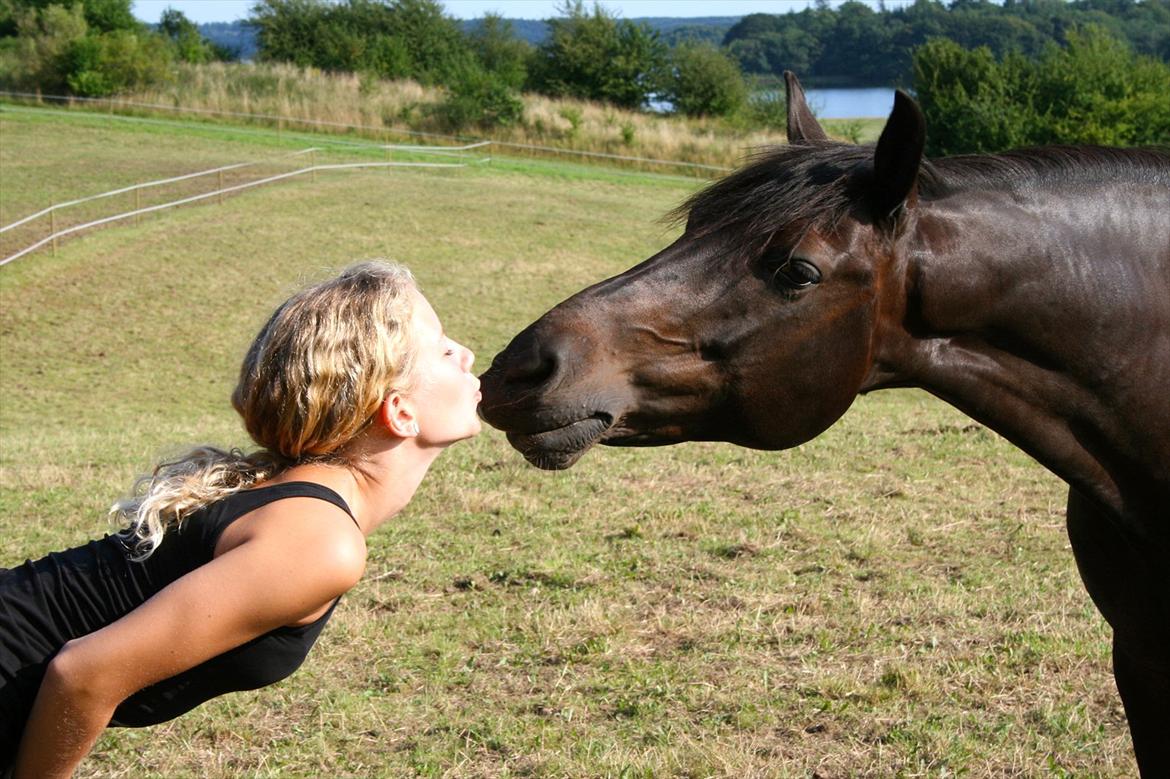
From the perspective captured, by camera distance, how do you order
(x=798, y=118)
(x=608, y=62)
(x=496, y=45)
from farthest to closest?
(x=496, y=45) < (x=608, y=62) < (x=798, y=118)

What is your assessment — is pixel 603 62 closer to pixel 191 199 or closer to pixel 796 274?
pixel 191 199

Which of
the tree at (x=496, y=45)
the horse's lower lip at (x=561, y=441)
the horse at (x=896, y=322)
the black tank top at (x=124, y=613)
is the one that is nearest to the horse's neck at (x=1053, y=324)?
the horse at (x=896, y=322)

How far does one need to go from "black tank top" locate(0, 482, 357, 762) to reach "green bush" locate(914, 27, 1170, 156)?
36675 millimetres

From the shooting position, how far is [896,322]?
2693 millimetres

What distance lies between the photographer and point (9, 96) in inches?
1495

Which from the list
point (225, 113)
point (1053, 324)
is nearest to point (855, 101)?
point (225, 113)

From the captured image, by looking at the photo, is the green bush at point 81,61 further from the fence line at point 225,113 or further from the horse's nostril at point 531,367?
the horse's nostril at point 531,367

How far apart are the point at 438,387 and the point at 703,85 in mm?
45654

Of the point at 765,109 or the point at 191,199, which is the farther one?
the point at 765,109

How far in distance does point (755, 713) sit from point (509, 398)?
2.08 metres

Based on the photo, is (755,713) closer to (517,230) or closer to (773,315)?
(773,315)

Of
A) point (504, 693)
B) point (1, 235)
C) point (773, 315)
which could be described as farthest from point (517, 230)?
point (773, 315)

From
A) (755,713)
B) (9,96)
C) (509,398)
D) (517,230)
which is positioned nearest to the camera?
(509,398)

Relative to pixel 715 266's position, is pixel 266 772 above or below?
below
